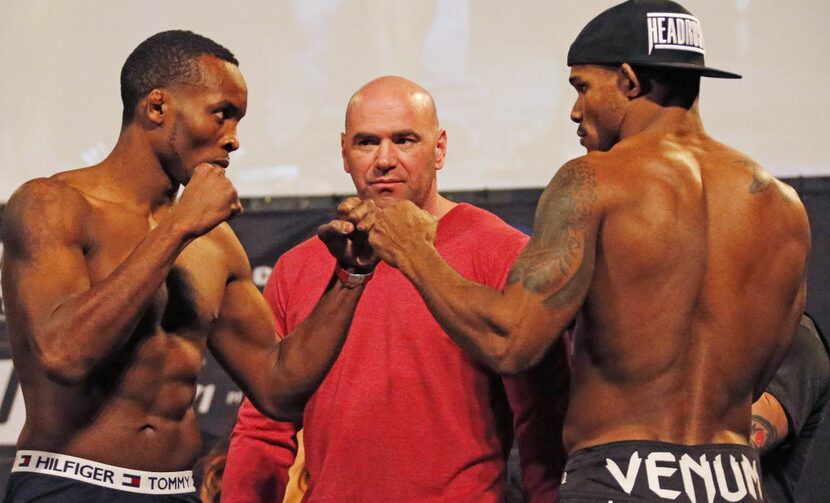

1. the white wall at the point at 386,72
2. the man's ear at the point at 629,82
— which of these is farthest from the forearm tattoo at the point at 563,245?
the white wall at the point at 386,72

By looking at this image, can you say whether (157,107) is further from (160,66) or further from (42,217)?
(42,217)

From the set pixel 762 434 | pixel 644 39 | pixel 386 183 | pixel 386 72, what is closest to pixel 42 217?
pixel 386 183

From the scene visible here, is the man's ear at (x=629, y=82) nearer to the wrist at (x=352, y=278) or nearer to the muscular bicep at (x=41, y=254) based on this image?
the wrist at (x=352, y=278)

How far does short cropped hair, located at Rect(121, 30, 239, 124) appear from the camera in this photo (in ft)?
7.78

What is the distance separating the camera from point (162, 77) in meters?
2.37

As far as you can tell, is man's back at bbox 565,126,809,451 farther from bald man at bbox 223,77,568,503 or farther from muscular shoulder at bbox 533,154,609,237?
bald man at bbox 223,77,568,503

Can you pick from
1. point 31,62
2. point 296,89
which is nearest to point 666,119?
point 296,89

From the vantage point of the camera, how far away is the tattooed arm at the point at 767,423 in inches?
103

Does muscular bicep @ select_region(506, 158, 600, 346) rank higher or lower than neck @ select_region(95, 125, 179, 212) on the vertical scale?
lower

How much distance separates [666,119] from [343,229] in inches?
26.6

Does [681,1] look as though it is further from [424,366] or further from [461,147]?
[424,366]

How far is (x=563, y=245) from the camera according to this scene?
205cm

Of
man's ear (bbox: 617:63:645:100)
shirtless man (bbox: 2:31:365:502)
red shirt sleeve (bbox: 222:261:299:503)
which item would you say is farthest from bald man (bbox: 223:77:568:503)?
man's ear (bbox: 617:63:645:100)

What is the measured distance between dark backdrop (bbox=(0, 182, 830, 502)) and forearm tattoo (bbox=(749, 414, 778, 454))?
1197 mm
